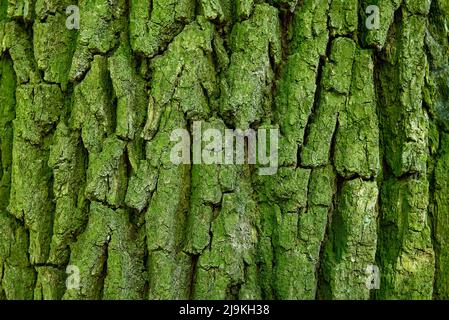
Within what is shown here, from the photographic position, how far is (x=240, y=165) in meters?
1.77

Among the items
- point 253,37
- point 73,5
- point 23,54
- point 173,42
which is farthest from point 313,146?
point 23,54

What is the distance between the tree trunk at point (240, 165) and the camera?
1.74m

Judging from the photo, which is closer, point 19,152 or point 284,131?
point 284,131

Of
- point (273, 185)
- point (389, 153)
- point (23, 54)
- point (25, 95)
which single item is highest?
point (23, 54)

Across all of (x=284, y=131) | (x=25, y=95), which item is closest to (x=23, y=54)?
(x=25, y=95)

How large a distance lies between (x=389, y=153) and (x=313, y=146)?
0.97ft

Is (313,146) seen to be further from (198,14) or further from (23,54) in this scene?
(23,54)

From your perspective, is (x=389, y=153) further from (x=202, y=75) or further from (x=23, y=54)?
(x=23, y=54)

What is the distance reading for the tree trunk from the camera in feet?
5.71

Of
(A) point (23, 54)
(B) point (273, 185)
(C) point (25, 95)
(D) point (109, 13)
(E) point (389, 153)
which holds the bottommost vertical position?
(B) point (273, 185)

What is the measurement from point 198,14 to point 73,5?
1.55 feet

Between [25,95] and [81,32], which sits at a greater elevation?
[81,32]

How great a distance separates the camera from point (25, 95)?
1889mm

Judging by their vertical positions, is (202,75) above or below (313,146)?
above
